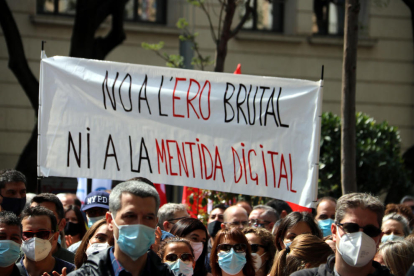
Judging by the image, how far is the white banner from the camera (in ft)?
19.7

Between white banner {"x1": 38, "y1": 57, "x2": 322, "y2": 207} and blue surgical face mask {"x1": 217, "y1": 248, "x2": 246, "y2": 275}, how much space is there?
143 centimetres

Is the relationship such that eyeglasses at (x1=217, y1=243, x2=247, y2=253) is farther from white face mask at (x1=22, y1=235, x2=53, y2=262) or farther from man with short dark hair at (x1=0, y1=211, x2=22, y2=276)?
man with short dark hair at (x1=0, y1=211, x2=22, y2=276)

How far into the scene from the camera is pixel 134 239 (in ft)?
10.1

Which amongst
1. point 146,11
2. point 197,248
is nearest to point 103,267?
point 197,248

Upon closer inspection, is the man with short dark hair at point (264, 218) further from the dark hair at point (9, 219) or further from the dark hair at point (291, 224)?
the dark hair at point (9, 219)

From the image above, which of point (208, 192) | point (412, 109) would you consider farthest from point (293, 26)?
point (208, 192)

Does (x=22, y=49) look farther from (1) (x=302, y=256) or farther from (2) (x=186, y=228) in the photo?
(1) (x=302, y=256)

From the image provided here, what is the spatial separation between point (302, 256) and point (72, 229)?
2.70m

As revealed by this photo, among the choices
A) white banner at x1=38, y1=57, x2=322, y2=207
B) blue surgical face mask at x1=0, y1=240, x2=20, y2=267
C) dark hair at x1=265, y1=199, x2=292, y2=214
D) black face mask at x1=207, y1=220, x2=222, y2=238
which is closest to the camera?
blue surgical face mask at x1=0, y1=240, x2=20, y2=267

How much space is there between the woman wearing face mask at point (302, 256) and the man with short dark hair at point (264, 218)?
2036 millimetres

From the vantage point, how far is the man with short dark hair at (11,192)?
566 centimetres

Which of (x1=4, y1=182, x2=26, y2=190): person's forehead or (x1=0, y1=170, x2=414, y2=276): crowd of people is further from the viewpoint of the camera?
(x1=4, y1=182, x2=26, y2=190): person's forehead

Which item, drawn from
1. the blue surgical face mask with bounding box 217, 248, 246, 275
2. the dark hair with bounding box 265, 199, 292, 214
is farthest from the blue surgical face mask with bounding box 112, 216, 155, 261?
the dark hair with bounding box 265, 199, 292, 214

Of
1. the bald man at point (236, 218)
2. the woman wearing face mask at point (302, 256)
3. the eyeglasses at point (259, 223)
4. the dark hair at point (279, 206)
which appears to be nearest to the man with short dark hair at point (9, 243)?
the woman wearing face mask at point (302, 256)
